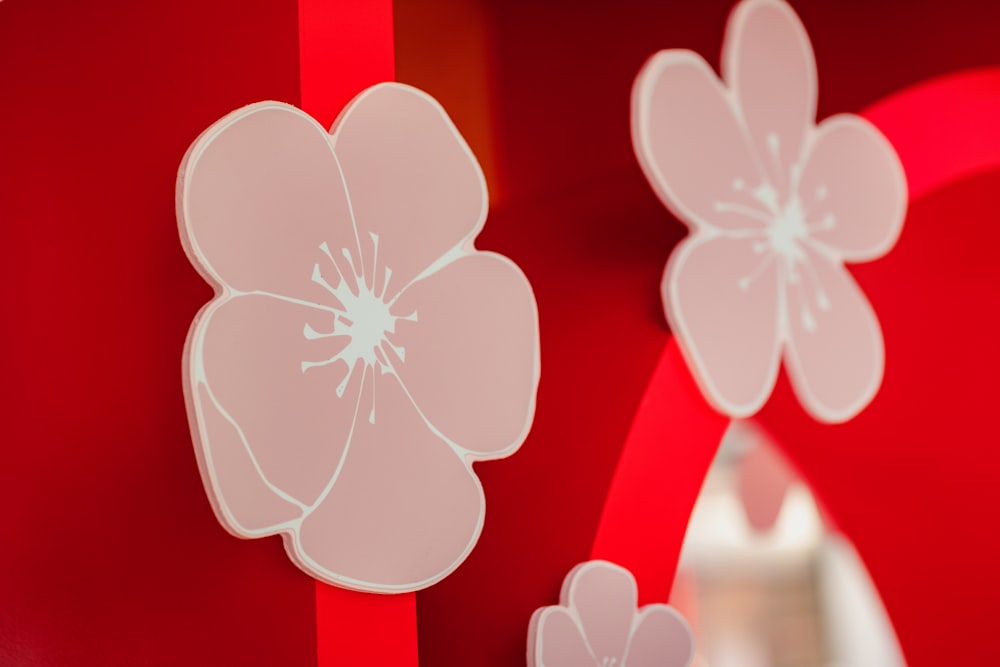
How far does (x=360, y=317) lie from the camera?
49.4 inches

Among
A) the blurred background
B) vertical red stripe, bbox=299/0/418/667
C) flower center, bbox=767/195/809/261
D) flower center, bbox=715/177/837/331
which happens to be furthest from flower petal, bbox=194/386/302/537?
the blurred background

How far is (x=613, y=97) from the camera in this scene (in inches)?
71.6

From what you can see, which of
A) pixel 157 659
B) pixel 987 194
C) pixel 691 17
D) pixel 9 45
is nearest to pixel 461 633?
pixel 157 659

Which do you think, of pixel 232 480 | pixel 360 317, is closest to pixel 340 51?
pixel 360 317

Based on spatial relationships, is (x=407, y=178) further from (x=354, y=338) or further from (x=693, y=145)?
(x=693, y=145)

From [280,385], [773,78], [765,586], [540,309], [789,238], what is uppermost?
[773,78]

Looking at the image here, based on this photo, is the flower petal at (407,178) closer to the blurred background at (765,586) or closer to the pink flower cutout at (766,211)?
the pink flower cutout at (766,211)

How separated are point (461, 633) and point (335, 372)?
0.58 m

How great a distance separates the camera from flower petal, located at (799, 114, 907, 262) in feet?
6.32

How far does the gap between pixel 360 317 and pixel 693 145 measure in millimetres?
709

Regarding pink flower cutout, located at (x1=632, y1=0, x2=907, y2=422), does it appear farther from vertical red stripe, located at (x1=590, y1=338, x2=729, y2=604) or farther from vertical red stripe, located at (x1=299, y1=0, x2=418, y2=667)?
vertical red stripe, located at (x1=299, y1=0, x2=418, y2=667)

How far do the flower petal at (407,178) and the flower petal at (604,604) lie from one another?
1.80ft

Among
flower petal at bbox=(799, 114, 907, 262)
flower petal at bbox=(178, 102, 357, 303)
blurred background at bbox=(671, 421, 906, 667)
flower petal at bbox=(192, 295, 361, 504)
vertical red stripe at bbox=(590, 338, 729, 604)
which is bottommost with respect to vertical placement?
blurred background at bbox=(671, 421, 906, 667)

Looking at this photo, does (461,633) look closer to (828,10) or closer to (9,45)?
(9,45)
